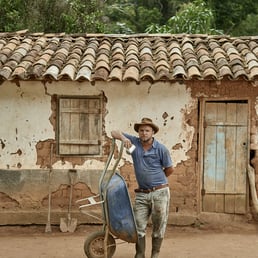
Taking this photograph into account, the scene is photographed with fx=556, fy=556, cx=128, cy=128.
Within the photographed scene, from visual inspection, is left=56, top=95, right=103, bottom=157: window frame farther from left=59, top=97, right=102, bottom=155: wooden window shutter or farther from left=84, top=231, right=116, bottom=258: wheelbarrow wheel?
left=84, top=231, right=116, bottom=258: wheelbarrow wheel

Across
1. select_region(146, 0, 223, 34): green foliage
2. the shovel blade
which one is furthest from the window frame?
select_region(146, 0, 223, 34): green foliage

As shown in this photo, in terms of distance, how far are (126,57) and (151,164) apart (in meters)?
3.29

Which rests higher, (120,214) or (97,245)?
(120,214)

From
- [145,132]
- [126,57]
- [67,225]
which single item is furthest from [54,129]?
[145,132]

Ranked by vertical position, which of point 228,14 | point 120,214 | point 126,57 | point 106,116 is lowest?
point 120,214

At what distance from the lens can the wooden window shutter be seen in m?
9.13

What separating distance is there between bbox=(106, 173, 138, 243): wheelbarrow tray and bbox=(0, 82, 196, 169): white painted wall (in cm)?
277

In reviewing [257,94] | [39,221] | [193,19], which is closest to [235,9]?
[193,19]

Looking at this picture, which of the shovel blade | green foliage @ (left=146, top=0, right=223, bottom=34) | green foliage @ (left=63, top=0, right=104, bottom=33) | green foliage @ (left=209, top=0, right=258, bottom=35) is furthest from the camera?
green foliage @ (left=209, top=0, right=258, bottom=35)

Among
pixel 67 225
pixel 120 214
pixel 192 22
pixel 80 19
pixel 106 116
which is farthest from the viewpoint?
pixel 80 19

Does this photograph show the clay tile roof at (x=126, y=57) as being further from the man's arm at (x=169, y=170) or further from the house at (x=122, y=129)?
the man's arm at (x=169, y=170)

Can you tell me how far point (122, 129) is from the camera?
9180mm

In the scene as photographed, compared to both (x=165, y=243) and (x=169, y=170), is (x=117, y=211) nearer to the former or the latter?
(x=169, y=170)

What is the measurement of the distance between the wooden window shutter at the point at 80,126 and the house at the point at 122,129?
16 mm
